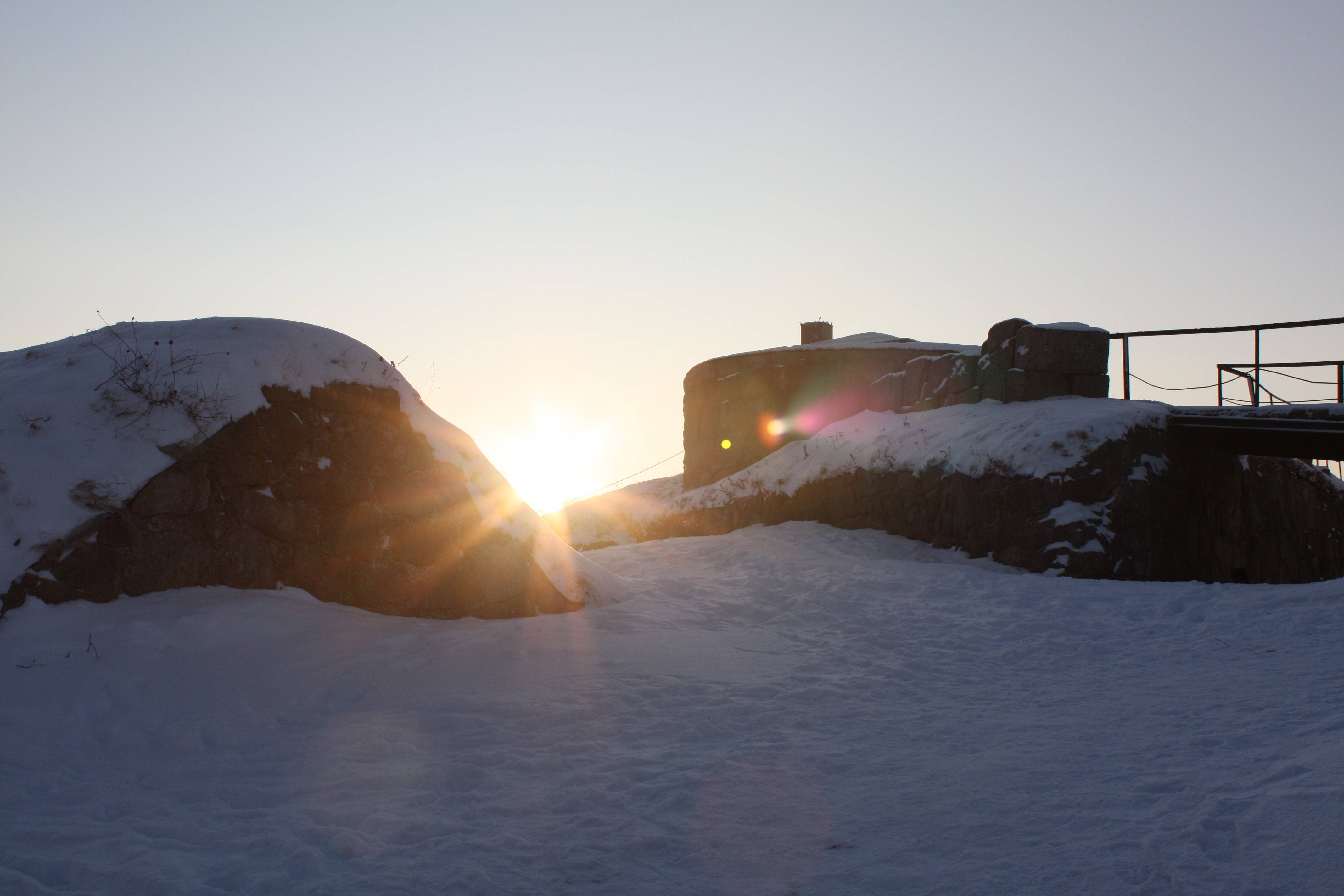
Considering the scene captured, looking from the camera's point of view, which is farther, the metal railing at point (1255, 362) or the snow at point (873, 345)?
the snow at point (873, 345)

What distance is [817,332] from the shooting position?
21203mm

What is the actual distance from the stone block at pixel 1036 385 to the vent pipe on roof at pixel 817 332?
28.3 feet

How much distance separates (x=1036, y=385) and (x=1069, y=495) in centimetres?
285

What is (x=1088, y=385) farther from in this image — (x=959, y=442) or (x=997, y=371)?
(x=959, y=442)

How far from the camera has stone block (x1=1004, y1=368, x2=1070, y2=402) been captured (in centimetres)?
1258

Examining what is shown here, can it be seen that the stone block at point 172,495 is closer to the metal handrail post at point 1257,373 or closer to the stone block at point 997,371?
the stone block at point 997,371

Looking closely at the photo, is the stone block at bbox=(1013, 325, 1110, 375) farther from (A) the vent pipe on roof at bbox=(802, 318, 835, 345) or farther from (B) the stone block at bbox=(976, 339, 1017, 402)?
(A) the vent pipe on roof at bbox=(802, 318, 835, 345)

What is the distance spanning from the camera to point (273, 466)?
5969 mm

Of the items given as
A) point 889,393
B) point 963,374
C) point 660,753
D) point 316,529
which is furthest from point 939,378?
point 660,753

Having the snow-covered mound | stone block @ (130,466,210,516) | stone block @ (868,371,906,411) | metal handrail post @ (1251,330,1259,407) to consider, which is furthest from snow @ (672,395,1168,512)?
stone block @ (130,466,210,516)

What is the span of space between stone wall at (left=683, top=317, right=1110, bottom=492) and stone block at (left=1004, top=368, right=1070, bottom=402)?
0.01 meters

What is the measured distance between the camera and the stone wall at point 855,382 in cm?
1263

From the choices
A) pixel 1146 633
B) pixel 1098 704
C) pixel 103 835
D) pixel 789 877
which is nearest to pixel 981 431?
pixel 1146 633

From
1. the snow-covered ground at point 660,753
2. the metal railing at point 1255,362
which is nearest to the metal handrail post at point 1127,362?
the metal railing at point 1255,362
